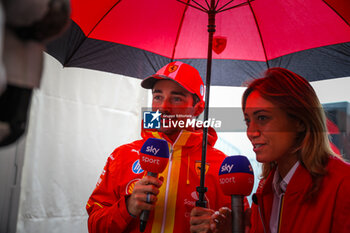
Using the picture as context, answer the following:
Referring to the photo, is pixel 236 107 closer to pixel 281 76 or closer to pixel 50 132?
pixel 281 76

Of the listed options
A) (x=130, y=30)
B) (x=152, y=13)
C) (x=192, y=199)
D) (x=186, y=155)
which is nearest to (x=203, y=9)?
(x=152, y=13)

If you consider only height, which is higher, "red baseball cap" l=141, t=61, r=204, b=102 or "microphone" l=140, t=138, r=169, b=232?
"red baseball cap" l=141, t=61, r=204, b=102

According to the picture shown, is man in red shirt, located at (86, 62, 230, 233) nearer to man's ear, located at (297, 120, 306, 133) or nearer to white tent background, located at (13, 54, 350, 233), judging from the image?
white tent background, located at (13, 54, 350, 233)

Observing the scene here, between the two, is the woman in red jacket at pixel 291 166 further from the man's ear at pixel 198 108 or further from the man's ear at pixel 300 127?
the man's ear at pixel 198 108

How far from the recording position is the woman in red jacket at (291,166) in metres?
1.26

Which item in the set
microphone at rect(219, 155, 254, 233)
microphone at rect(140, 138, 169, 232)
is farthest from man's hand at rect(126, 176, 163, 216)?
microphone at rect(219, 155, 254, 233)

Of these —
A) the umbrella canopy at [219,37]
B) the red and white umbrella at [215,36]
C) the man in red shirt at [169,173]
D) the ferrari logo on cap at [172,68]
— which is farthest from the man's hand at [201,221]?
A: the umbrella canopy at [219,37]

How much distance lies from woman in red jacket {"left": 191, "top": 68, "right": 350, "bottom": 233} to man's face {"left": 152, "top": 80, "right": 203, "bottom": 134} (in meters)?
0.37

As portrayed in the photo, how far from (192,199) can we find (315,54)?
111 centimetres

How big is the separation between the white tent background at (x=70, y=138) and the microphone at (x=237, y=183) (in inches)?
30.1

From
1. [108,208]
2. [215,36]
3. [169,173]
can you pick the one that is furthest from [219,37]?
[108,208]

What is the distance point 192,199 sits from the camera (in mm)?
1660

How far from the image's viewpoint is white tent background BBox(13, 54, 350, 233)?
264cm

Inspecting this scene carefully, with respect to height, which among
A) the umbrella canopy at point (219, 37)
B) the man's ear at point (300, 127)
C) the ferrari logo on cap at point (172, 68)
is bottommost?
the man's ear at point (300, 127)
